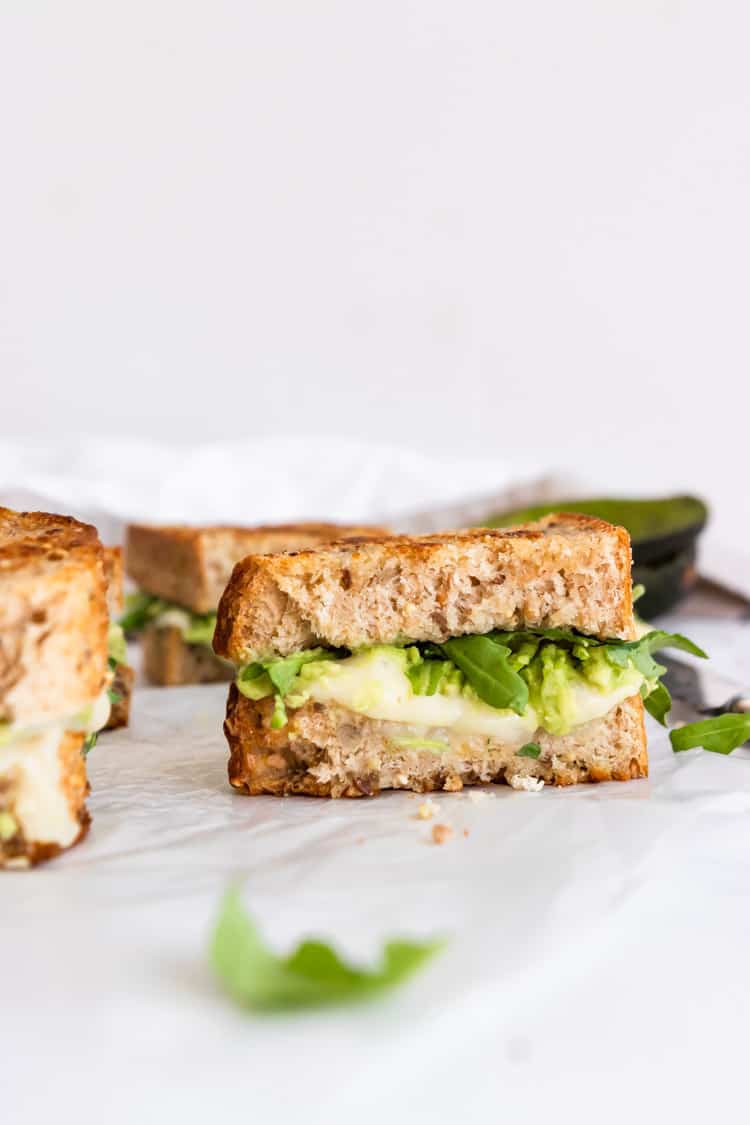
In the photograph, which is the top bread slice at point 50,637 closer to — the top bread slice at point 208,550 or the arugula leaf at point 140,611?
the top bread slice at point 208,550

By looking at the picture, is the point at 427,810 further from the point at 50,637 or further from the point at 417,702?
the point at 50,637

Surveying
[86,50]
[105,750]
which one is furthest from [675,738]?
[86,50]

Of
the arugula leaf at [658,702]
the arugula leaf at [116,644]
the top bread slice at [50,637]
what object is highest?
the top bread slice at [50,637]

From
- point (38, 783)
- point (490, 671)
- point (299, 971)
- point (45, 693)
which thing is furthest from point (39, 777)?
point (490, 671)

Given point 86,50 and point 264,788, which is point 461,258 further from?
point 264,788

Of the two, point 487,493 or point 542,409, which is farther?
point 542,409

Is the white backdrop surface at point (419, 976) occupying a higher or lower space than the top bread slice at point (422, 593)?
lower

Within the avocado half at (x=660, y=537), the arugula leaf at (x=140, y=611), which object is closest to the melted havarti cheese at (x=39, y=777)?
the arugula leaf at (x=140, y=611)

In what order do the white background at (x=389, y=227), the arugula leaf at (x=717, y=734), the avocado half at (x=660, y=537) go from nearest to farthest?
the arugula leaf at (x=717, y=734)
the avocado half at (x=660, y=537)
the white background at (x=389, y=227)
